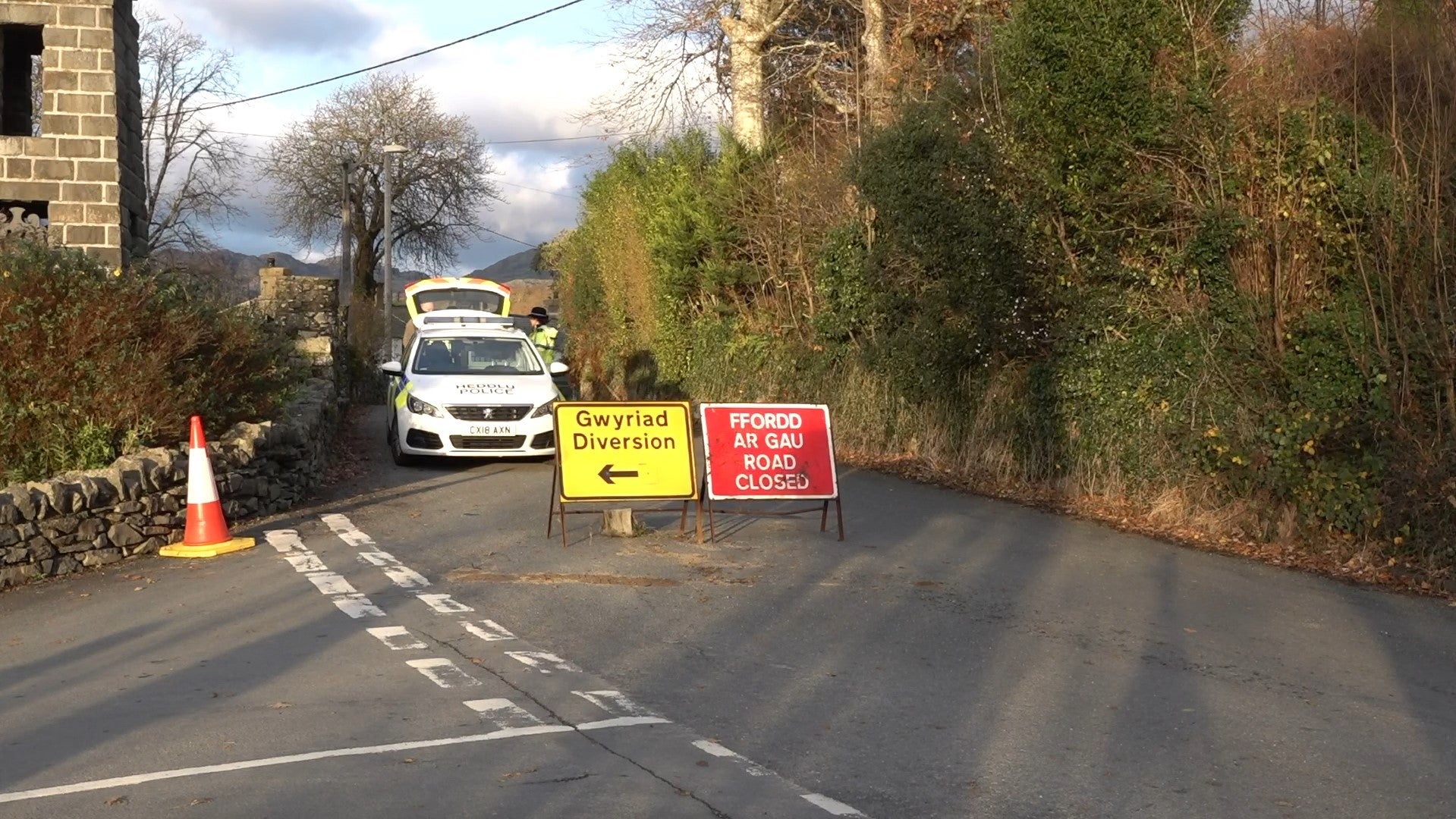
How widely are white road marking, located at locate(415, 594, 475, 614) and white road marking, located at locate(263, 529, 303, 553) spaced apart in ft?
7.78

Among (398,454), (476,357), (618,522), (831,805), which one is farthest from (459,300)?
(831,805)

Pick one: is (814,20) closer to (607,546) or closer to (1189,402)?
(1189,402)

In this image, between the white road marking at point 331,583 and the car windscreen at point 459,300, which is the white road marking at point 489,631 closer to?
the white road marking at point 331,583

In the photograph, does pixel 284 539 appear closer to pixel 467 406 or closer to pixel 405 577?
pixel 405 577

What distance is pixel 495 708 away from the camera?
23.8 ft

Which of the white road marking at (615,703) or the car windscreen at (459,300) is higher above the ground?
the car windscreen at (459,300)

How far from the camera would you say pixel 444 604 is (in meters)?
9.86

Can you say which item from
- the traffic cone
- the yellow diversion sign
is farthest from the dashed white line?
the traffic cone

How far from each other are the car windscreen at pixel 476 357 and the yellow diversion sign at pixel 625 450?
20.1ft

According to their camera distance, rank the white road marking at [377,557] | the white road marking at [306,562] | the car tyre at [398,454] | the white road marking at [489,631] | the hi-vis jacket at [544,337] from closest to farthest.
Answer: the white road marking at [489,631] < the white road marking at [377,557] < the white road marking at [306,562] < the car tyre at [398,454] < the hi-vis jacket at [544,337]

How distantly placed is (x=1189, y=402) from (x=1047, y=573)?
10.2ft

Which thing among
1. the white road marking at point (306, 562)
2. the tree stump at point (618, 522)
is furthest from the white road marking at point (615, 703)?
the tree stump at point (618, 522)

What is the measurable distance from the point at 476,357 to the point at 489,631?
33.6 feet

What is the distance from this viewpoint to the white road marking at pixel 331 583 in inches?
404
